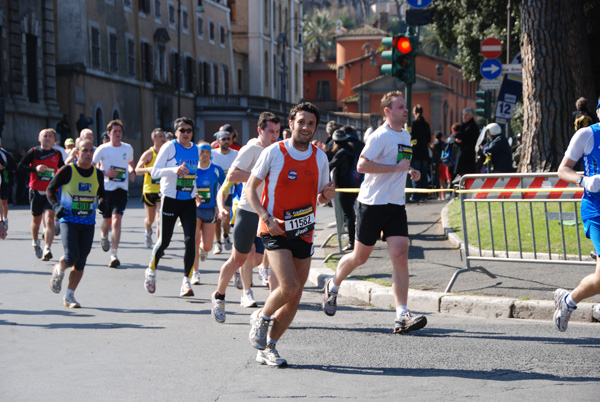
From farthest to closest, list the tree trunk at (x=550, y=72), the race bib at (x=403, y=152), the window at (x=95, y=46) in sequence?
1. the window at (x=95, y=46)
2. the tree trunk at (x=550, y=72)
3. the race bib at (x=403, y=152)

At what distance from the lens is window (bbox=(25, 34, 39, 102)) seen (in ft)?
127

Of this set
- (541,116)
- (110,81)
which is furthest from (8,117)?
(541,116)

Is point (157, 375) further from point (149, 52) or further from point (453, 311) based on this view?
point (149, 52)

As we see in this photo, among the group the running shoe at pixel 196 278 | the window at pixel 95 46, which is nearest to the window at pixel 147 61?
the window at pixel 95 46

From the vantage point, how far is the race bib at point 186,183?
10359 millimetres

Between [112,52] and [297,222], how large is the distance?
136 ft

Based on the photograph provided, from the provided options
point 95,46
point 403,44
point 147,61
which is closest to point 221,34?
point 147,61

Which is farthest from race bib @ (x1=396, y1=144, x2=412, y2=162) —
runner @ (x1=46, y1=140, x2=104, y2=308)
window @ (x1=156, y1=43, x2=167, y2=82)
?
window @ (x1=156, y1=43, x2=167, y2=82)

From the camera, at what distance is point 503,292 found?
31.6 ft

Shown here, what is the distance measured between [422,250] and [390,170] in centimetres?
535

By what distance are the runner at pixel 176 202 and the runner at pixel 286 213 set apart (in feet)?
11.8

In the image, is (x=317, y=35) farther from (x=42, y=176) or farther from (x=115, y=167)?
(x=115, y=167)

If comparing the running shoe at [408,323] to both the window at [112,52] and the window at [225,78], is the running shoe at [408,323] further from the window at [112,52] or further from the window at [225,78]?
the window at [225,78]

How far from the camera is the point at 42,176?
575 inches
